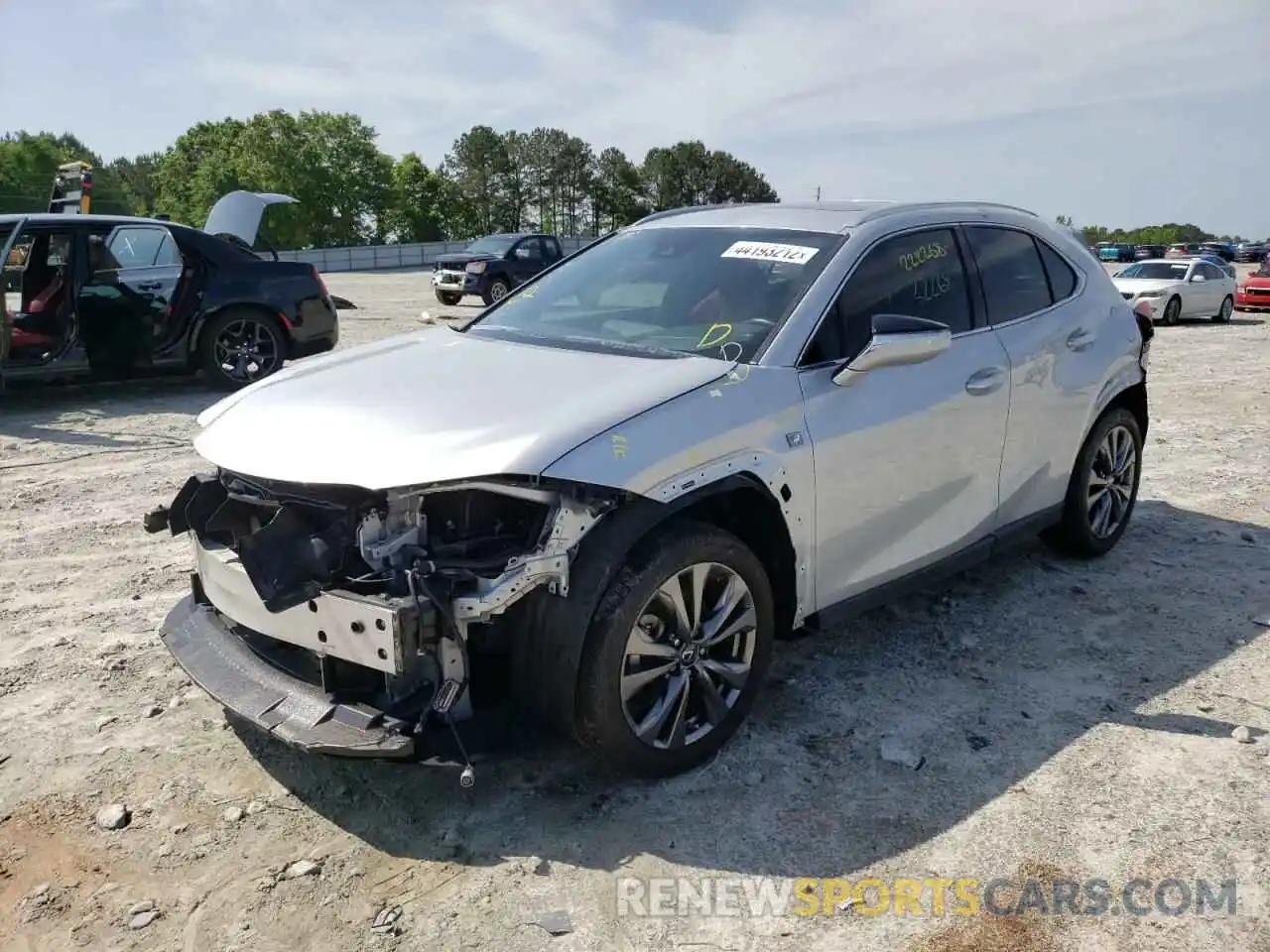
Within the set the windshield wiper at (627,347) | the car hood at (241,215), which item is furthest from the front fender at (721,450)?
the car hood at (241,215)

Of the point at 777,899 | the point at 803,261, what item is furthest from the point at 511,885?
the point at 803,261

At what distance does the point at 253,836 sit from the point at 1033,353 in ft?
12.0

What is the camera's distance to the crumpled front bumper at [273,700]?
2.79m

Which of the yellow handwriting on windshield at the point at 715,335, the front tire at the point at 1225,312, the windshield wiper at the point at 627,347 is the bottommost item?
the front tire at the point at 1225,312

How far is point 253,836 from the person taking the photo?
308 cm

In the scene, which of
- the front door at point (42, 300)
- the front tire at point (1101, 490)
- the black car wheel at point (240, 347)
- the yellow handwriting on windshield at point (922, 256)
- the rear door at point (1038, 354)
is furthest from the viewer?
the black car wheel at point (240, 347)

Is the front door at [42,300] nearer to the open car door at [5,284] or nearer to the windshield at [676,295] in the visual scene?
the open car door at [5,284]

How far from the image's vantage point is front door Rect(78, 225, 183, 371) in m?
8.80

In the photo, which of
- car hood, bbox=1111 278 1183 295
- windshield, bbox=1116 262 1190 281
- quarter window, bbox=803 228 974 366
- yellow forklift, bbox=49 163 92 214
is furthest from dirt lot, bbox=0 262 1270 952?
windshield, bbox=1116 262 1190 281

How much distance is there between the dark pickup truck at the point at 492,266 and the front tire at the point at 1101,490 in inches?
693

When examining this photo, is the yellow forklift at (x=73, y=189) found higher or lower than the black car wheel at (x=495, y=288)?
higher

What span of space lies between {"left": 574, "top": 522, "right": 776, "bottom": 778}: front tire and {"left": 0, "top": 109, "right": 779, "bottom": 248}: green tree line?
7855 centimetres

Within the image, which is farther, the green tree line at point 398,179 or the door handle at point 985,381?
the green tree line at point 398,179

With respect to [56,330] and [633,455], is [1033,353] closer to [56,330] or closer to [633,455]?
[633,455]
